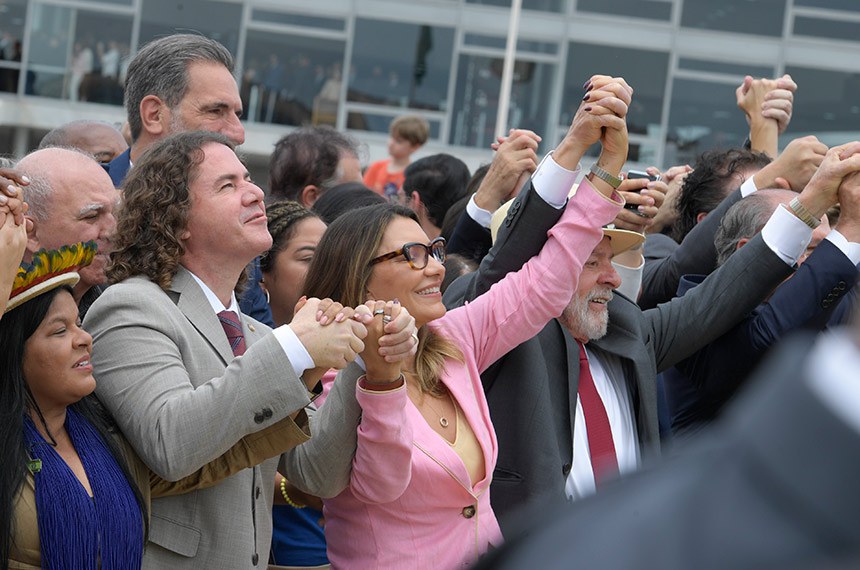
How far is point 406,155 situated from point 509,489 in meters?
5.88

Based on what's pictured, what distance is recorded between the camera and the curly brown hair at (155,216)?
326cm

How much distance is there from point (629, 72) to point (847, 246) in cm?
1445

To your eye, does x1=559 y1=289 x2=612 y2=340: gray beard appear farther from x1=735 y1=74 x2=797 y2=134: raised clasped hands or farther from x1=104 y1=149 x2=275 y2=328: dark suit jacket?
x1=735 y1=74 x2=797 y2=134: raised clasped hands

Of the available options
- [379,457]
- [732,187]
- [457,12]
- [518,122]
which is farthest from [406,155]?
[457,12]

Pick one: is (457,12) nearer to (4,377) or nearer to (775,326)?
(775,326)

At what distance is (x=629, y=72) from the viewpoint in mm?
18125

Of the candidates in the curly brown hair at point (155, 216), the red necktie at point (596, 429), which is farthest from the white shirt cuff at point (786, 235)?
the curly brown hair at point (155, 216)

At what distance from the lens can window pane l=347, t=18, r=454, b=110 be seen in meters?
17.6

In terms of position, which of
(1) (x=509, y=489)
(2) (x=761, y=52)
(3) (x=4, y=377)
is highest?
(2) (x=761, y=52)

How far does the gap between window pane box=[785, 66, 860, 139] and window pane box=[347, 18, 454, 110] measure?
16.9 ft

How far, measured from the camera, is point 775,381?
838mm

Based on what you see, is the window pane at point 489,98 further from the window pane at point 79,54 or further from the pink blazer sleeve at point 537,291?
the pink blazer sleeve at point 537,291

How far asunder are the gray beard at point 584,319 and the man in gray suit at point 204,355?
1027mm

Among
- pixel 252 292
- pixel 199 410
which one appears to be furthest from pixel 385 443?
pixel 252 292
